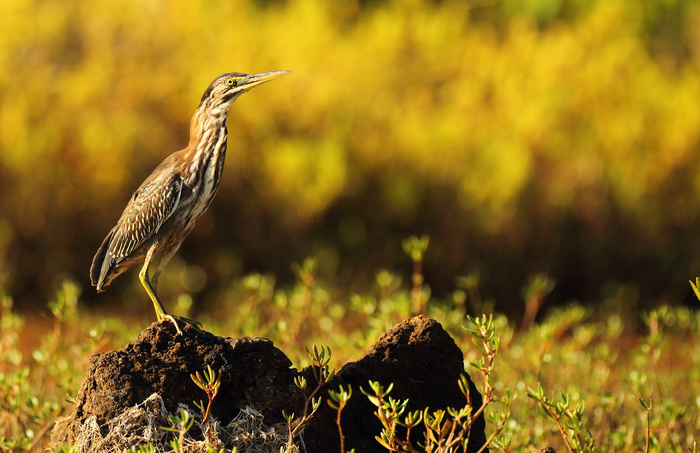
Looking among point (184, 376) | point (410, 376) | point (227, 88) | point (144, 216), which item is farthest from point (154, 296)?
point (410, 376)

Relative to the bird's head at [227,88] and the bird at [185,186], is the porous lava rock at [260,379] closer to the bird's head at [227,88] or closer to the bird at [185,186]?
the bird at [185,186]

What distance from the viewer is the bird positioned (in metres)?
3.89

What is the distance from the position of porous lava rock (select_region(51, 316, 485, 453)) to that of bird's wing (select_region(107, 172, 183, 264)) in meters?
0.74

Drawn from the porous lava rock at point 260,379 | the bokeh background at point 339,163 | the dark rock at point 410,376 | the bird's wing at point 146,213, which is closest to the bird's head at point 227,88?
the bird's wing at point 146,213

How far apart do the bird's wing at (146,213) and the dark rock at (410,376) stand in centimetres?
117

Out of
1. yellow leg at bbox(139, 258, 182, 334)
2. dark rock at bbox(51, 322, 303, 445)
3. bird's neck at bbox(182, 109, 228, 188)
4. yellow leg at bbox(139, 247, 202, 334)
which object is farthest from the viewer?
bird's neck at bbox(182, 109, 228, 188)

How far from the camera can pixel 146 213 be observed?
3.91 metres

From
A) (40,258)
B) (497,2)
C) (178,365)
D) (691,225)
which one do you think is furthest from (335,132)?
(497,2)

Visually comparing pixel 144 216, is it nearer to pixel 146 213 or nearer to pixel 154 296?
pixel 146 213

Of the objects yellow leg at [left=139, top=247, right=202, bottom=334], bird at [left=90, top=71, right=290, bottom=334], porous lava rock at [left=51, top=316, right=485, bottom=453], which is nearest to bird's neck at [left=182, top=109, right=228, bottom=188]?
bird at [left=90, top=71, right=290, bottom=334]

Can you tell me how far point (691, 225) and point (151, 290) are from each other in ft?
22.2

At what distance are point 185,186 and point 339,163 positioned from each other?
425 cm

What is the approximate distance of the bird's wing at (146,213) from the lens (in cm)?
389

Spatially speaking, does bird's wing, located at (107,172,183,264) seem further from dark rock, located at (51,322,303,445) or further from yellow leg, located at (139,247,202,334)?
dark rock, located at (51,322,303,445)
